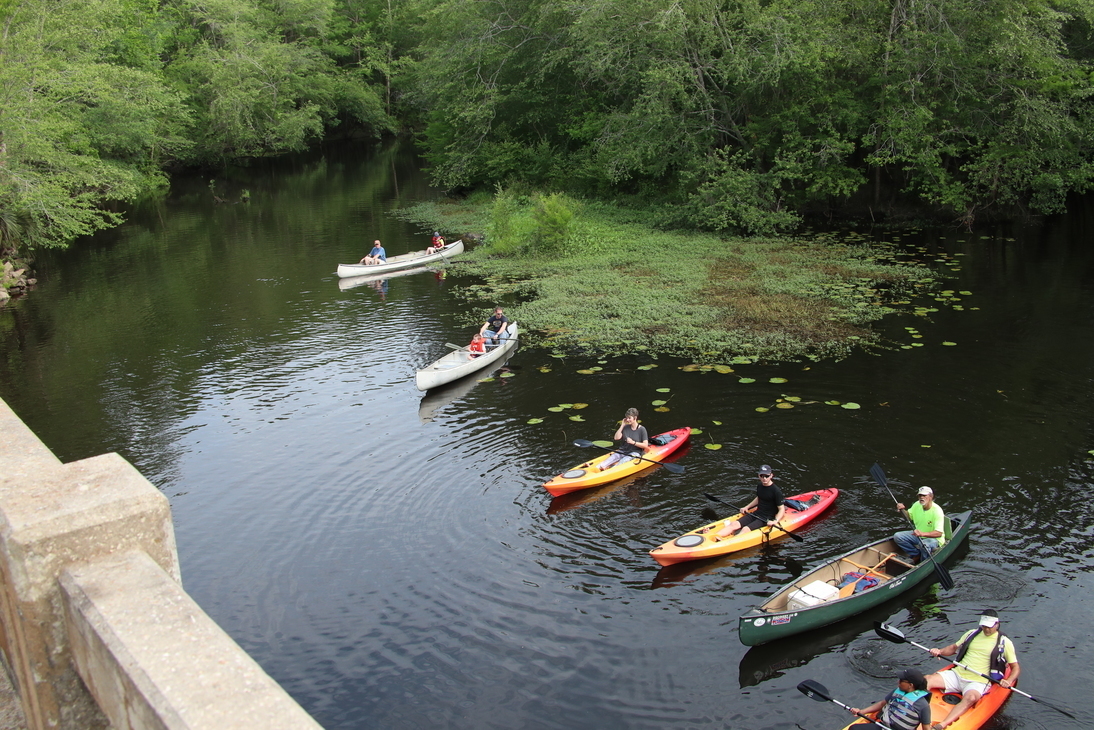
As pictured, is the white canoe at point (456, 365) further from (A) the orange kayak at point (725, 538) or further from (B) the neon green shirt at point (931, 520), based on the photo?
(B) the neon green shirt at point (931, 520)

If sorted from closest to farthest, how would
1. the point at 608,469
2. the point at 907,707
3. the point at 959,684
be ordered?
the point at 907,707 → the point at 959,684 → the point at 608,469

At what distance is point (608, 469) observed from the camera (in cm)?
1337

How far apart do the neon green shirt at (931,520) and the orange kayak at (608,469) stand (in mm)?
4064

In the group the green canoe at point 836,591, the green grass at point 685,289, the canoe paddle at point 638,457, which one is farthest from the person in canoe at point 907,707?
the green grass at point 685,289

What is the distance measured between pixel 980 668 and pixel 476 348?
12.2m

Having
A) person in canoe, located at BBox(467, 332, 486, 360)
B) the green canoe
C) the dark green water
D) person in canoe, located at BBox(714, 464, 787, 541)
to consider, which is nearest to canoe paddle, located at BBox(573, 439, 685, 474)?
the dark green water

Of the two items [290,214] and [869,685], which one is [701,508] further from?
[290,214]

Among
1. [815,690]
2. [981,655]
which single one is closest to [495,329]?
[815,690]

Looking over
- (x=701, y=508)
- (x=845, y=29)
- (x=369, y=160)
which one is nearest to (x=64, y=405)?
(x=701, y=508)

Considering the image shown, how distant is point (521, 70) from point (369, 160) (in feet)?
98.6

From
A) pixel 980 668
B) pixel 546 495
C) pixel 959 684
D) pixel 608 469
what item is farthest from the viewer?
pixel 608 469

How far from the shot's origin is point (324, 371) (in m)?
19.1

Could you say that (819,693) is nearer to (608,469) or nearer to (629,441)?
(608,469)

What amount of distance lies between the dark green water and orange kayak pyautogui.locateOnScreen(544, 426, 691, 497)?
200mm
